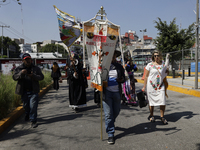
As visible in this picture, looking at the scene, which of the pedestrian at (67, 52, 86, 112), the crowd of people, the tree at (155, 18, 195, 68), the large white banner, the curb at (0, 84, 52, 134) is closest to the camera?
the large white banner

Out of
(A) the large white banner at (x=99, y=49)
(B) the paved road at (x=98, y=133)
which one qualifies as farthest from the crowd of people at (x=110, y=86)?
(B) the paved road at (x=98, y=133)

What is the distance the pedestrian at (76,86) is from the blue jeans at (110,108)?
249 cm

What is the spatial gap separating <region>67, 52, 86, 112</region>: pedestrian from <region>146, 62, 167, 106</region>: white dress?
241cm

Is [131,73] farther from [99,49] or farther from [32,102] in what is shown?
[32,102]

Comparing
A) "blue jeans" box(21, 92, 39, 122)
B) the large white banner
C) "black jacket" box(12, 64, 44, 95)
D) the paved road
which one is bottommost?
the paved road

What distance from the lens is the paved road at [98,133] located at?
3.53 metres

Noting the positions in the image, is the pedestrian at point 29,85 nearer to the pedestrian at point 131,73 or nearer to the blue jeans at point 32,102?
the blue jeans at point 32,102

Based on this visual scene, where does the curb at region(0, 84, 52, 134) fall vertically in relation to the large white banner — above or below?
below

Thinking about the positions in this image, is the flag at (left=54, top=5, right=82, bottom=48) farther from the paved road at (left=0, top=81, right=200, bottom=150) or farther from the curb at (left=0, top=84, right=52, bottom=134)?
the curb at (left=0, top=84, right=52, bottom=134)

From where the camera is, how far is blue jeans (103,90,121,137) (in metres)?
3.73

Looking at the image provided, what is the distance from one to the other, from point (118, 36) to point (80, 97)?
3.00 metres

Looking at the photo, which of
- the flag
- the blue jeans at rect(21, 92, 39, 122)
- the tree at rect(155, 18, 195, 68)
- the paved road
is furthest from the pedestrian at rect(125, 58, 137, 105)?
the tree at rect(155, 18, 195, 68)

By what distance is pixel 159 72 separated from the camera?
468 centimetres

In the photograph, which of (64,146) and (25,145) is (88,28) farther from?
(25,145)
